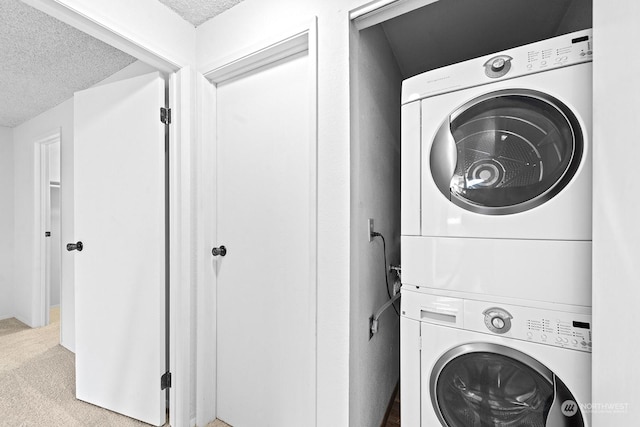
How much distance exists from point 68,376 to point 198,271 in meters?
1.60

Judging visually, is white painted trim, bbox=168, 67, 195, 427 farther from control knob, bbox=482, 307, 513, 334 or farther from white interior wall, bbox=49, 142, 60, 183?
white interior wall, bbox=49, 142, 60, 183

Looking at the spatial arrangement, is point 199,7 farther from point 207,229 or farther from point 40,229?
point 40,229

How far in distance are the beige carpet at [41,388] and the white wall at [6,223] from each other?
Answer: 0.71m

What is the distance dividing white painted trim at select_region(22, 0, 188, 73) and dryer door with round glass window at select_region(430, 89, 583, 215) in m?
1.50

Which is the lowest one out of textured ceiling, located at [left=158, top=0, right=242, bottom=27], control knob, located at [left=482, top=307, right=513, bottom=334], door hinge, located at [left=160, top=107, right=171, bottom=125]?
control knob, located at [left=482, top=307, right=513, bottom=334]

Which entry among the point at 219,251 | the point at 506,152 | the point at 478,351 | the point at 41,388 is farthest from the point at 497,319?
the point at 41,388

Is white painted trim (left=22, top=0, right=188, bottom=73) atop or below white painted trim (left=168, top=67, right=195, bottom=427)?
atop

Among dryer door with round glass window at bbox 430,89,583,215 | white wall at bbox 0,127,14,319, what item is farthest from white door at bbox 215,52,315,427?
white wall at bbox 0,127,14,319

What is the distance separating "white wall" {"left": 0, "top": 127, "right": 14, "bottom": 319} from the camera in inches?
137

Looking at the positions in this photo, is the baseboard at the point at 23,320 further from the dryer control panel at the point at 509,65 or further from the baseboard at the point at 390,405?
the dryer control panel at the point at 509,65

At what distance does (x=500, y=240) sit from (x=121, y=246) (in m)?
1.98

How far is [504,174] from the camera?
1.00m

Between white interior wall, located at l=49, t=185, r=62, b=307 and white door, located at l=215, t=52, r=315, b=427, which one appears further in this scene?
white interior wall, located at l=49, t=185, r=62, b=307

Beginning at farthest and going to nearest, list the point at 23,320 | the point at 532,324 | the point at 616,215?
the point at 23,320 → the point at 532,324 → the point at 616,215
